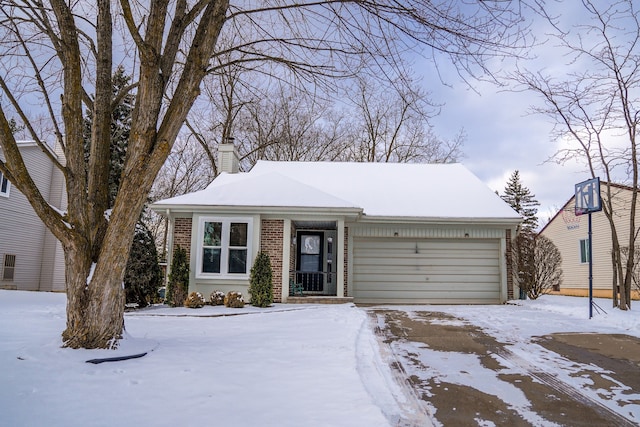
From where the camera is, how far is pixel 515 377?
4.73 m

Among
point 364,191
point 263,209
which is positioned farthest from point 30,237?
point 364,191

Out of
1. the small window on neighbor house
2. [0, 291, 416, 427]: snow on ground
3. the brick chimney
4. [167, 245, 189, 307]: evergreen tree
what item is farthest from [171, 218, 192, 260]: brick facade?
the small window on neighbor house

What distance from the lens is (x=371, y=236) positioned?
13320 mm

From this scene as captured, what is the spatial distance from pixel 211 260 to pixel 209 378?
7.74m

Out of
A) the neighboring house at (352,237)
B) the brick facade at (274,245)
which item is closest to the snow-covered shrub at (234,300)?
the neighboring house at (352,237)

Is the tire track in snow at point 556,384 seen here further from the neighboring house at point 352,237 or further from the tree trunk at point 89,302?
the neighboring house at point 352,237

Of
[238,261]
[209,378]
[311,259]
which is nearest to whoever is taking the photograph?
[209,378]

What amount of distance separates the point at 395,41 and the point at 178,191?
24.8 meters

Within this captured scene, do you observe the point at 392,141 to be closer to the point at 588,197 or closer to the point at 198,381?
the point at 588,197

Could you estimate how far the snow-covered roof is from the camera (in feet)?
38.7

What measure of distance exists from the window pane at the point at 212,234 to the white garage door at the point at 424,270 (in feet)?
13.6

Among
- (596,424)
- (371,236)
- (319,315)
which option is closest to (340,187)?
(371,236)

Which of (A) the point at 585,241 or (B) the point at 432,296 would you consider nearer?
(B) the point at 432,296

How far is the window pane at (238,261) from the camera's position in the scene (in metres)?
11.7
